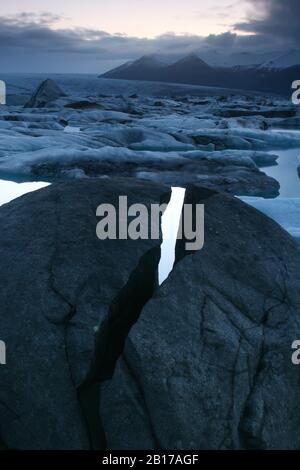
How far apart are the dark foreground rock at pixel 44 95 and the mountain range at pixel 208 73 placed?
311 feet

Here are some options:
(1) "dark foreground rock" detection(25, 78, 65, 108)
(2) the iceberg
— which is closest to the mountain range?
(1) "dark foreground rock" detection(25, 78, 65, 108)

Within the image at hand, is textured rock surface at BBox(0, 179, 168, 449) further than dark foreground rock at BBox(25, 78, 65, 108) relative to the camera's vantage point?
No

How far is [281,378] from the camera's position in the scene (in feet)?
9.57

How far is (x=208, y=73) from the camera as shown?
452ft

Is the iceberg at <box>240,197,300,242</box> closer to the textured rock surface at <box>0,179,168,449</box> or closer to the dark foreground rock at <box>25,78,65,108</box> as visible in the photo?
the textured rock surface at <box>0,179,168,449</box>

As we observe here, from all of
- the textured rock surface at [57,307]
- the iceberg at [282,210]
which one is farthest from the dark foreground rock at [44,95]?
the textured rock surface at [57,307]

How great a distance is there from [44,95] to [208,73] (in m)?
109

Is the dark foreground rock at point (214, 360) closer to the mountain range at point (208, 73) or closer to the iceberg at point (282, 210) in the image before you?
the iceberg at point (282, 210)

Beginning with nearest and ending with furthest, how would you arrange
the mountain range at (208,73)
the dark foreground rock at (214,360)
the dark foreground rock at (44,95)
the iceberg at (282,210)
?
the dark foreground rock at (214,360) → the iceberg at (282,210) → the dark foreground rock at (44,95) → the mountain range at (208,73)

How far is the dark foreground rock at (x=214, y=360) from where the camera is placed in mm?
2635

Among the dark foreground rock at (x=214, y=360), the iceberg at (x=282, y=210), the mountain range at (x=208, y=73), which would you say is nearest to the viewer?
the dark foreground rock at (x=214, y=360)

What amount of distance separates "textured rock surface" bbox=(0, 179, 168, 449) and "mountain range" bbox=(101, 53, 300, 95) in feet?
417

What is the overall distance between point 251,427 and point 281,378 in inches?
13.0

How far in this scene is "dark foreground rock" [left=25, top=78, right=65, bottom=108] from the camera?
112 feet
